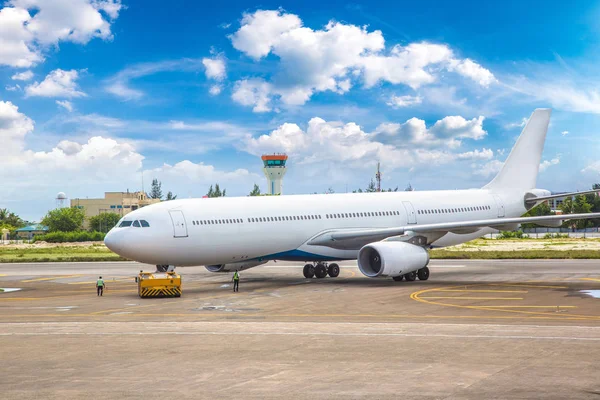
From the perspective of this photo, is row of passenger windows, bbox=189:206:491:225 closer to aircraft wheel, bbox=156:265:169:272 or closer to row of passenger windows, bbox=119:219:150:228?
row of passenger windows, bbox=119:219:150:228

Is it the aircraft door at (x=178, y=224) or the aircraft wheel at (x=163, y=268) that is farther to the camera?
the aircraft wheel at (x=163, y=268)

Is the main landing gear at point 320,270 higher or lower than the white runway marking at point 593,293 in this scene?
higher

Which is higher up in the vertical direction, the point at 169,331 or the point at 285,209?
the point at 285,209

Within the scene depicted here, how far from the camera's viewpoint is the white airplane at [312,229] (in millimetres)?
36656

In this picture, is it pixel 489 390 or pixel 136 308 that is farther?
pixel 136 308

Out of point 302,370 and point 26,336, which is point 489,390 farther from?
point 26,336

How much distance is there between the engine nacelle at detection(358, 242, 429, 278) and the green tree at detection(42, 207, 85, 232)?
16342 cm

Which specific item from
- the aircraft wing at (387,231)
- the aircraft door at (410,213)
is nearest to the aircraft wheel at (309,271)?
the aircraft wing at (387,231)

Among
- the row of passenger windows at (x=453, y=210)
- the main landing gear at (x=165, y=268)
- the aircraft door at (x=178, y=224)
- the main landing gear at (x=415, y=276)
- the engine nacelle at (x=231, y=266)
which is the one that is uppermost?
the row of passenger windows at (x=453, y=210)

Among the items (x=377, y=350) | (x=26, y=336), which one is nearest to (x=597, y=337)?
(x=377, y=350)

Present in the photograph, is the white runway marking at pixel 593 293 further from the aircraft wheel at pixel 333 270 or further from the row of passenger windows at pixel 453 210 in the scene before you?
the aircraft wheel at pixel 333 270

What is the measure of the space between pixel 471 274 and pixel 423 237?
713 cm

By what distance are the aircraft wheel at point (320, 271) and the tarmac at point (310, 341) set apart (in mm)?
3418

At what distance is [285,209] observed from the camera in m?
41.1
